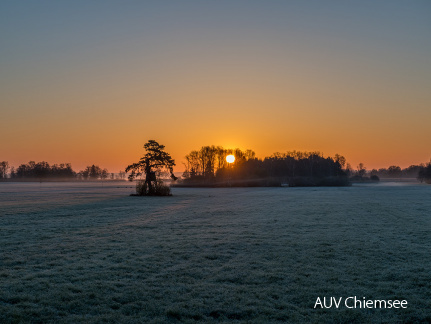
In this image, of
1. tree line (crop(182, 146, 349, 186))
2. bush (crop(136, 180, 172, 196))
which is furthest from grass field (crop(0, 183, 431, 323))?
tree line (crop(182, 146, 349, 186))

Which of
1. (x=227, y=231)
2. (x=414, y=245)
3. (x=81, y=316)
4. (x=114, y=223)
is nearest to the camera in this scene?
(x=81, y=316)

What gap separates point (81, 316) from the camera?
719 cm

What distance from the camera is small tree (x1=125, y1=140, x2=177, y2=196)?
201ft

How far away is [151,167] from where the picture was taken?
6191 centimetres

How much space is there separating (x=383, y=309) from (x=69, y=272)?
871cm

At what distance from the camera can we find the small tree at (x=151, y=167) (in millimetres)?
61281

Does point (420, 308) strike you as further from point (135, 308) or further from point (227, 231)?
point (227, 231)

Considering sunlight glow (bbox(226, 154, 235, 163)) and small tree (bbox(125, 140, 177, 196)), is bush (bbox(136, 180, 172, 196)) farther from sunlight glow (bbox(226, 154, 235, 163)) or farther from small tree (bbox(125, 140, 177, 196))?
sunlight glow (bbox(226, 154, 235, 163))

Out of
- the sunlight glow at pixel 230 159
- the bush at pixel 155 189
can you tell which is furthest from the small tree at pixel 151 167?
the sunlight glow at pixel 230 159

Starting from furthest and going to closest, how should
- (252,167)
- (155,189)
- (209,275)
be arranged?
(252,167), (155,189), (209,275)

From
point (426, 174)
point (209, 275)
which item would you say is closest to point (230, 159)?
point (426, 174)

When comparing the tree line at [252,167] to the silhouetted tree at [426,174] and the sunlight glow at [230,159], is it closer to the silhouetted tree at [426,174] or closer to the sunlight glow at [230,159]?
the sunlight glow at [230,159]

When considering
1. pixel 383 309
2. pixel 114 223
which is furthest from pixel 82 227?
pixel 383 309

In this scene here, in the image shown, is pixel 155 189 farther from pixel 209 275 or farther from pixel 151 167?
pixel 209 275
